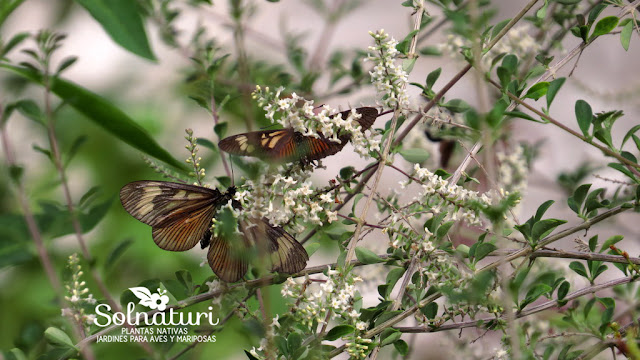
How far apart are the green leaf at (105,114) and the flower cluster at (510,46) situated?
34cm

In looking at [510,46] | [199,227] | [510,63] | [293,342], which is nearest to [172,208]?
[199,227]

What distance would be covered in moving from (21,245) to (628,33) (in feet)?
1.41

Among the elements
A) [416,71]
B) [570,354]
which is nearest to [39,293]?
[570,354]

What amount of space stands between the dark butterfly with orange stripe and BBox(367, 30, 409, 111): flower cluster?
1 centimetres

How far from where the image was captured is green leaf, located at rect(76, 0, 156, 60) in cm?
26

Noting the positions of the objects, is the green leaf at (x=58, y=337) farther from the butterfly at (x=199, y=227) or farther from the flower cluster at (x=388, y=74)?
the flower cluster at (x=388, y=74)

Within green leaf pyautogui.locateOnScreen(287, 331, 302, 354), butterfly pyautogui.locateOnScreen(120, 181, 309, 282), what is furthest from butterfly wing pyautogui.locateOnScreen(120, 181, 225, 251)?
green leaf pyautogui.locateOnScreen(287, 331, 302, 354)

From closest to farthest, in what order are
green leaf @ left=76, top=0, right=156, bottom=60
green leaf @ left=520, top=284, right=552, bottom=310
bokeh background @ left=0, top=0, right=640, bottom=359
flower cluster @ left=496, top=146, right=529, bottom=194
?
green leaf @ left=76, top=0, right=156, bottom=60 < green leaf @ left=520, top=284, right=552, bottom=310 < bokeh background @ left=0, top=0, right=640, bottom=359 < flower cluster @ left=496, top=146, right=529, bottom=194

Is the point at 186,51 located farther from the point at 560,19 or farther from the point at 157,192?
the point at 560,19

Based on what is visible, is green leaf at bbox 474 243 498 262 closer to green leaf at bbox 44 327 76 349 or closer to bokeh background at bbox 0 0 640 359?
bokeh background at bbox 0 0 640 359

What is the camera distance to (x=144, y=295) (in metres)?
0.40

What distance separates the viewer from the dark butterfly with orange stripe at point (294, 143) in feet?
1.19

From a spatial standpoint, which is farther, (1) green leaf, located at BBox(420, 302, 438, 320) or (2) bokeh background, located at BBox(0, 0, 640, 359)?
(2) bokeh background, located at BBox(0, 0, 640, 359)

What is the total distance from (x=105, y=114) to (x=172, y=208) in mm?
86
